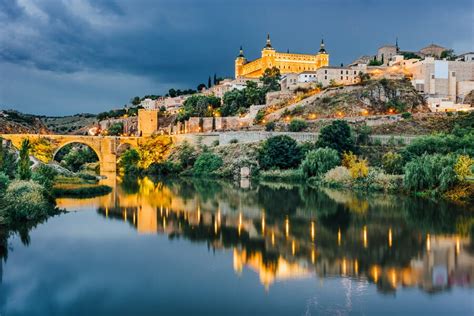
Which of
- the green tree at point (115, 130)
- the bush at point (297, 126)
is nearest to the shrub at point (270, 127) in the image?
the bush at point (297, 126)

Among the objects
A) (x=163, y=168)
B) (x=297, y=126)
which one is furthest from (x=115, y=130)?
(x=297, y=126)

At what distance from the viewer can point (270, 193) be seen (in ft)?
114

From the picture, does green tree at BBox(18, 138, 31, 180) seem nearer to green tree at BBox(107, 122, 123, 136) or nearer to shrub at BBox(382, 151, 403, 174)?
shrub at BBox(382, 151, 403, 174)

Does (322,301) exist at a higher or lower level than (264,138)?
lower

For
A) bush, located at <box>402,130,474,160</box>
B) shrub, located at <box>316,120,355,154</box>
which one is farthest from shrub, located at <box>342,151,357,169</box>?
bush, located at <box>402,130,474,160</box>

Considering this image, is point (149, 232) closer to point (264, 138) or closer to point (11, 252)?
point (11, 252)

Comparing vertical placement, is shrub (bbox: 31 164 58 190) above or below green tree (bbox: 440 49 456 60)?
below

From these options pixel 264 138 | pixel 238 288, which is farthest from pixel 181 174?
pixel 238 288

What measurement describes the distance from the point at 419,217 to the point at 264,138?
30.2 metres

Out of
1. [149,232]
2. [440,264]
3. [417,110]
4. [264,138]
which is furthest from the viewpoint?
[417,110]

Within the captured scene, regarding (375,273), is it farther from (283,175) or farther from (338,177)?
(283,175)

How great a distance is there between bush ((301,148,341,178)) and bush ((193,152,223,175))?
12.2 meters

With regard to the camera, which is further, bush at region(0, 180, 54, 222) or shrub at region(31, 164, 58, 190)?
shrub at region(31, 164, 58, 190)

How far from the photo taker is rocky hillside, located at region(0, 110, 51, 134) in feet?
240
